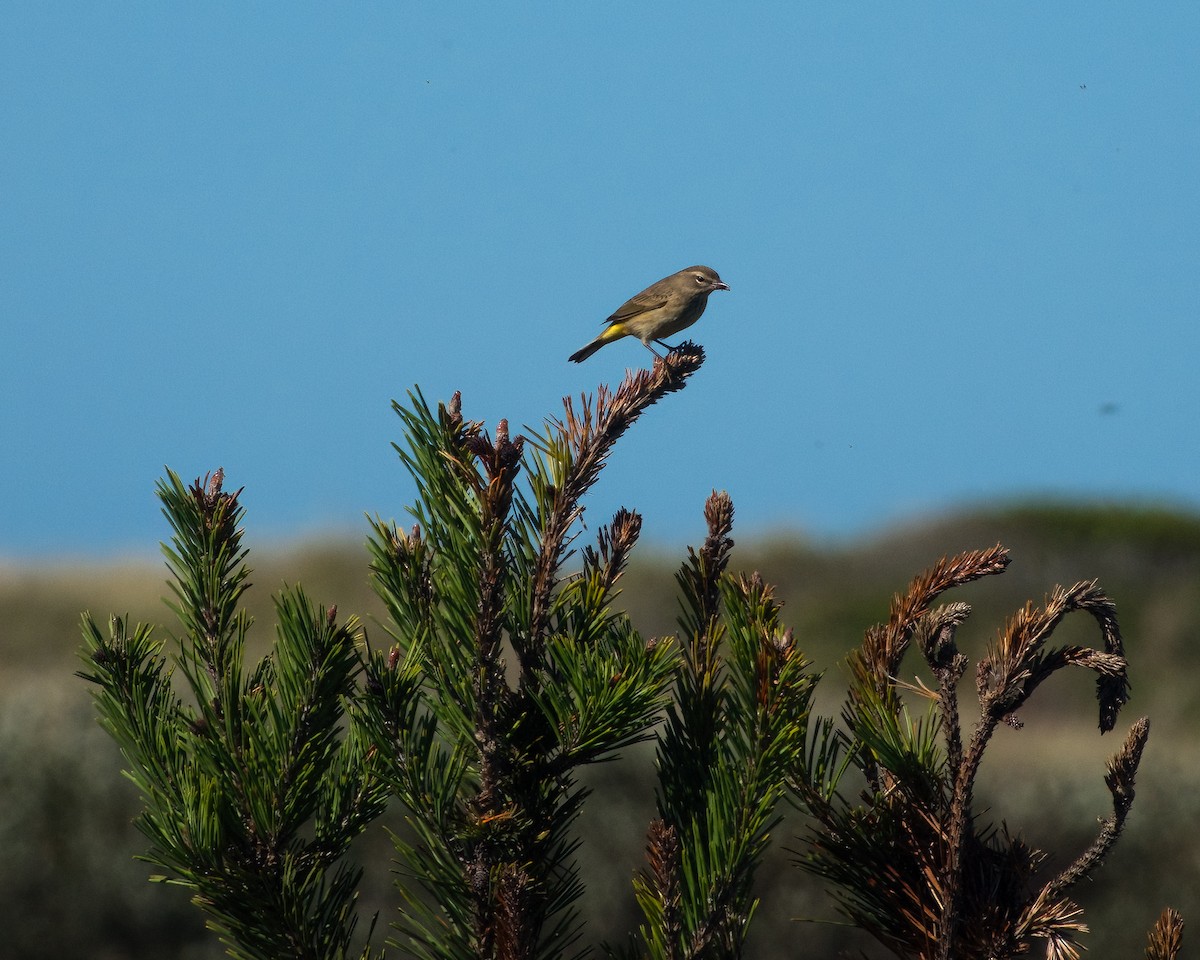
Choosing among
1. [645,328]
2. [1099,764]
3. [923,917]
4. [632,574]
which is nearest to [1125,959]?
[1099,764]

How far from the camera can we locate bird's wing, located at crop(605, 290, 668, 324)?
33.1 ft

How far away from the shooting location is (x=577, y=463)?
7.96 ft

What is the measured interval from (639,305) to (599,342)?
17.5 inches

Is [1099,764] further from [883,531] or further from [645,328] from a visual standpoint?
[883,531]

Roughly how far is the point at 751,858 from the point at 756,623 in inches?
15.7

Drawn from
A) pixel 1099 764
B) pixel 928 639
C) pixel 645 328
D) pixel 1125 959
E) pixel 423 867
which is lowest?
pixel 1125 959

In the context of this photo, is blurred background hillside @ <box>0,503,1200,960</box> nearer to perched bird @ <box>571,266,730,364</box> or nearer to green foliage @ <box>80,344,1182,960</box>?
green foliage @ <box>80,344,1182,960</box>

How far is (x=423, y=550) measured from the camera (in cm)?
236

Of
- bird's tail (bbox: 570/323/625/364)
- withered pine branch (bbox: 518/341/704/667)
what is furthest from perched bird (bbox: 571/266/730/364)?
withered pine branch (bbox: 518/341/704/667)

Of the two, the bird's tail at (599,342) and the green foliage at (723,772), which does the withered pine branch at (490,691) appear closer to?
the green foliage at (723,772)

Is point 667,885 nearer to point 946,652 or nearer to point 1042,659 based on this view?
point 946,652

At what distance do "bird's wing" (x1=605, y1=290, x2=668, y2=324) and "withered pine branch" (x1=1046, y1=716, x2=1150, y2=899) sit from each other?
8.01 m

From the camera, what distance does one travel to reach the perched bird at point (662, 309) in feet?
32.5

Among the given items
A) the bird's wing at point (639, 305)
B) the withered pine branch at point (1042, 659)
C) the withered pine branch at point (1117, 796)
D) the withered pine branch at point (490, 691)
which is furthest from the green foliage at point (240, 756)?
the bird's wing at point (639, 305)
